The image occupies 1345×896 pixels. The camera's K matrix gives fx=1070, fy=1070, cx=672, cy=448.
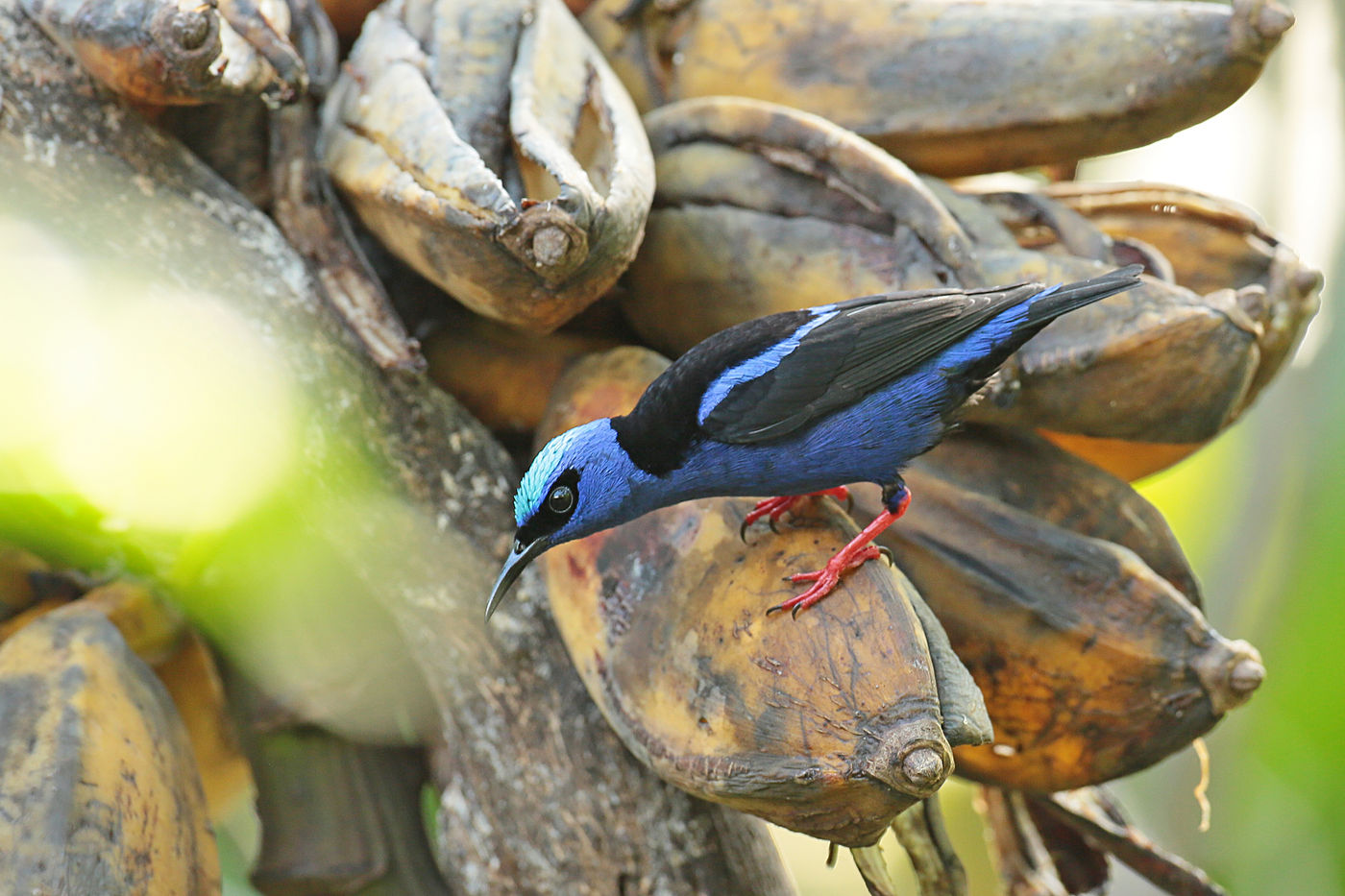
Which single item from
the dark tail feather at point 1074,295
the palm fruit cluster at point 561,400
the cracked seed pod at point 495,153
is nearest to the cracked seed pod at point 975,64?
the palm fruit cluster at point 561,400

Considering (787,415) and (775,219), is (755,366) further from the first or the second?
(775,219)

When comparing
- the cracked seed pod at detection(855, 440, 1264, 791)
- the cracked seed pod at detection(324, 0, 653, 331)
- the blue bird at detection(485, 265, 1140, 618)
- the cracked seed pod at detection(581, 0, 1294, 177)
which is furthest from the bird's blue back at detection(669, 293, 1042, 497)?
the cracked seed pod at detection(581, 0, 1294, 177)

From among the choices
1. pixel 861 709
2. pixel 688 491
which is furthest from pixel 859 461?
pixel 861 709

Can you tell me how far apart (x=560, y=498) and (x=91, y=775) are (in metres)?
0.60

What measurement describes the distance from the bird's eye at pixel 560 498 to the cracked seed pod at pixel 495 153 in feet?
0.73

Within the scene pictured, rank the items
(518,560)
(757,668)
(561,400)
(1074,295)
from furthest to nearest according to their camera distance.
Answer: (561,400)
(518,560)
(1074,295)
(757,668)

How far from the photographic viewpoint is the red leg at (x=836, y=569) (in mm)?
1140

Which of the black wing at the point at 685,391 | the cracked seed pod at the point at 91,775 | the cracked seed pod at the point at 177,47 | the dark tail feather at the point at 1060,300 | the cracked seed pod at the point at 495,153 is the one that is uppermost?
the cracked seed pod at the point at 177,47

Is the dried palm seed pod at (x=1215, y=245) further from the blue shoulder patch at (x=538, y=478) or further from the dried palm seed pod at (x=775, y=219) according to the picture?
the blue shoulder patch at (x=538, y=478)

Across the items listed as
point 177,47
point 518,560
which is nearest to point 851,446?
point 518,560

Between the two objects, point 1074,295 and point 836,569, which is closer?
point 836,569

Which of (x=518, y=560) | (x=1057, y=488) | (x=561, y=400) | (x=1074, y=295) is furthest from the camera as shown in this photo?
(x=561, y=400)

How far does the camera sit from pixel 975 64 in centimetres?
153

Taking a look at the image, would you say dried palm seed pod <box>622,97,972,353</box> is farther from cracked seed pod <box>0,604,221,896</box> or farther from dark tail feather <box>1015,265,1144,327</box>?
cracked seed pod <box>0,604,221,896</box>
